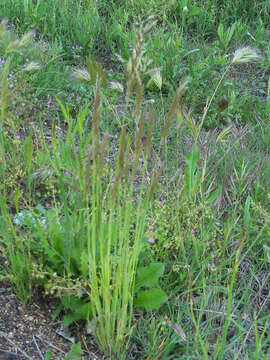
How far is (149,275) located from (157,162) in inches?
22.1

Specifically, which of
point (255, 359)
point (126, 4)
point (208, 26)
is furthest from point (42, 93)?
point (255, 359)

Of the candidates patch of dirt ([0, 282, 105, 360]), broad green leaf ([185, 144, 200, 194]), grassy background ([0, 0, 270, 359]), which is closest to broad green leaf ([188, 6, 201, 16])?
grassy background ([0, 0, 270, 359])

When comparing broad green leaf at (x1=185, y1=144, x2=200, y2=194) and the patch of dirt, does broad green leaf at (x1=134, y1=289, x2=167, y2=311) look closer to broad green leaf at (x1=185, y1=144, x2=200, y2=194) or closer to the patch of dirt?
the patch of dirt

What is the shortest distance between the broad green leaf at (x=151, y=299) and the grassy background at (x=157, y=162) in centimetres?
5

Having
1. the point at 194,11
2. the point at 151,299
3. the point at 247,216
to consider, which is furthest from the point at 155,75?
the point at 194,11

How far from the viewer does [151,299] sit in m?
1.59

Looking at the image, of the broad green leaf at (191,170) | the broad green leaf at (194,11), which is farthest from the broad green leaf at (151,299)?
the broad green leaf at (194,11)

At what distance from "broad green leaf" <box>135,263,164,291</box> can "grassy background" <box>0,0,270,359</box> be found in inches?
3.0

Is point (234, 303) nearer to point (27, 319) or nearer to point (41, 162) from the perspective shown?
point (27, 319)

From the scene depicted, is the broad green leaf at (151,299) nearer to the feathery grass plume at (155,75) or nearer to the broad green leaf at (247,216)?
the broad green leaf at (247,216)

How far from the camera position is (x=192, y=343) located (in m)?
1.55

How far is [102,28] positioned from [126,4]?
356 mm

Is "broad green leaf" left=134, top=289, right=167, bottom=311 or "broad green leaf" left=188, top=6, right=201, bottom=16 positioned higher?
"broad green leaf" left=188, top=6, right=201, bottom=16

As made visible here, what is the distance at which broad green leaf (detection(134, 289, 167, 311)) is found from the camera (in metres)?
1.58
